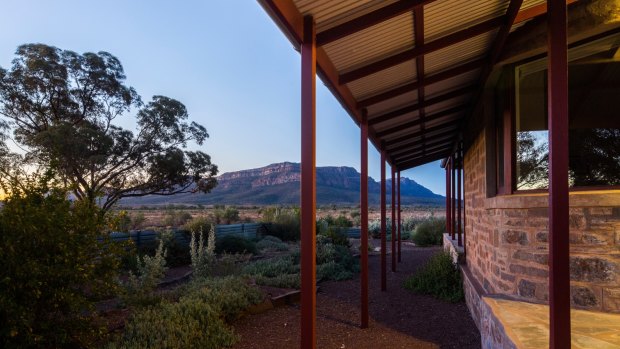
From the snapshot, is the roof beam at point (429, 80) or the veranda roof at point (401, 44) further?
the roof beam at point (429, 80)

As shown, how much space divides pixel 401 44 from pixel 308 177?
6.11 feet

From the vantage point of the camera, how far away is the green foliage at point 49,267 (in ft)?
11.5

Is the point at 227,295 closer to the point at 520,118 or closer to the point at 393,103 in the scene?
the point at 393,103

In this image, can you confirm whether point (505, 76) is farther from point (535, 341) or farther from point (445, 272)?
point (445, 272)

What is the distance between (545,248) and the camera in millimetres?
4023

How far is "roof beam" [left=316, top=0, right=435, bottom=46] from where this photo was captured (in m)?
3.22

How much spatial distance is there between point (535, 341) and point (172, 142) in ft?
54.2

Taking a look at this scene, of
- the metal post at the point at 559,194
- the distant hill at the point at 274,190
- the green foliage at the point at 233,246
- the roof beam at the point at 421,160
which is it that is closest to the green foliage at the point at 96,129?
the green foliage at the point at 233,246

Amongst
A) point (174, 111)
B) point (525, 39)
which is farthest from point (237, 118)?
point (525, 39)

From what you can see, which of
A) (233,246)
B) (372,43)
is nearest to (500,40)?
(372,43)

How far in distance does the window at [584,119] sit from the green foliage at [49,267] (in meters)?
4.69

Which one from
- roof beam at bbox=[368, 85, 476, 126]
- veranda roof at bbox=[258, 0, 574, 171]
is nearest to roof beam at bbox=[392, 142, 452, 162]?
veranda roof at bbox=[258, 0, 574, 171]

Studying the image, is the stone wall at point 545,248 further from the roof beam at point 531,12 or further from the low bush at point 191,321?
the low bush at point 191,321

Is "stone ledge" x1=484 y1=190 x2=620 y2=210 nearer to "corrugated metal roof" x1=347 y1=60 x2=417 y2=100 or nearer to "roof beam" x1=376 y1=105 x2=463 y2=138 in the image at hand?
"corrugated metal roof" x1=347 y1=60 x2=417 y2=100
